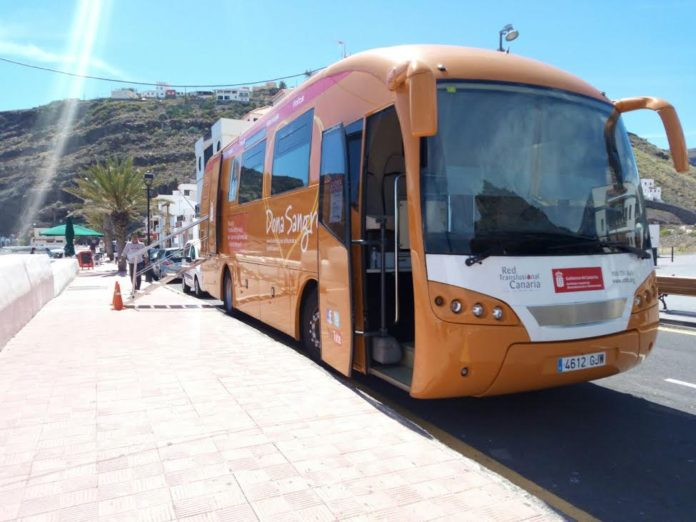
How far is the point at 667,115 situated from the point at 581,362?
266cm

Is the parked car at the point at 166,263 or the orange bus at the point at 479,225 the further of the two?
the parked car at the point at 166,263

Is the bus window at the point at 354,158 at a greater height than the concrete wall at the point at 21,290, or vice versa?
the bus window at the point at 354,158

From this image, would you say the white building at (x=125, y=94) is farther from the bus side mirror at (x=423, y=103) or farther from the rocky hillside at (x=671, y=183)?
the bus side mirror at (x=423, y=103)

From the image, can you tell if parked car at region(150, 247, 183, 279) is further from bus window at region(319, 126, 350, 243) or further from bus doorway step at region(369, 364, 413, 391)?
bus doorway step at region(369, 364, 413, 391)

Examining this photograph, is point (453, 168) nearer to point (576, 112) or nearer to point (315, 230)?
point (576, 112)

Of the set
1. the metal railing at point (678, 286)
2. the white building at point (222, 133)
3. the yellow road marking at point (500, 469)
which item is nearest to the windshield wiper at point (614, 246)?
the yellow road marking at point (500, 469)

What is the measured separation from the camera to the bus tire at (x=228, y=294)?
10.9 meters

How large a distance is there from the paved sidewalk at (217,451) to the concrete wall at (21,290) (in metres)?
1.52

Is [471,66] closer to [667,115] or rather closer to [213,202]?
[667,115]

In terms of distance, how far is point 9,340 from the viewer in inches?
312

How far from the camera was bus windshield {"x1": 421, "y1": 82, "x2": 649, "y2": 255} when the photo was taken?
4.15m

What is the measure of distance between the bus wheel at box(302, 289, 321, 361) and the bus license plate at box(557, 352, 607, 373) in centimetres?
293

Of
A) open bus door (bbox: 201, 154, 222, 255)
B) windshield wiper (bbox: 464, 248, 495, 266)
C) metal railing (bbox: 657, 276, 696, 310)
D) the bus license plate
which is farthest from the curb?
open bus door (bbox: 201, 154, 222, 255)

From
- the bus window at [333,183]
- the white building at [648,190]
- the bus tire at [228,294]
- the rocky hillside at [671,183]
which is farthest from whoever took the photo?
the rocky hillside at [671,183]
